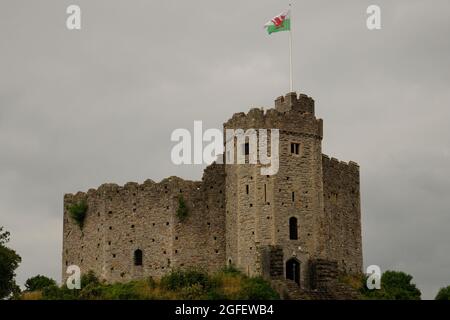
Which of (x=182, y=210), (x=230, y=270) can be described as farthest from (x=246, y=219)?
(x=182, y=210)

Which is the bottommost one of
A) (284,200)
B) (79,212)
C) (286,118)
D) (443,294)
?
(443,294)

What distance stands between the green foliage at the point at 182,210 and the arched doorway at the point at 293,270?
28.5 feet

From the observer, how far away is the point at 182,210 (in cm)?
7706

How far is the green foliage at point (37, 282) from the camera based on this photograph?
87.6m

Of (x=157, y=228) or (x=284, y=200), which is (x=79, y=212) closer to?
(x=157, y=228)

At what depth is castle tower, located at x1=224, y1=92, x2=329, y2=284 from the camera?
7188 centimetres

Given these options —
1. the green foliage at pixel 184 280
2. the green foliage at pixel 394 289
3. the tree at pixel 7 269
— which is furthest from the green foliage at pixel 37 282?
the green foliage at pixel 394 289

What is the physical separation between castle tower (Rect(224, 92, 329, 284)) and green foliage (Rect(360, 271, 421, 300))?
4.22 metres

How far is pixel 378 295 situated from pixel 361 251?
21.0ft

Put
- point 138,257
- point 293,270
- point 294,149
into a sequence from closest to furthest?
1. point 293,270
2. point 294,149
3. point 138,257

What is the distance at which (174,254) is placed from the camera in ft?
251

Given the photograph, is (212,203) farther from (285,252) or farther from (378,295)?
(378,295)

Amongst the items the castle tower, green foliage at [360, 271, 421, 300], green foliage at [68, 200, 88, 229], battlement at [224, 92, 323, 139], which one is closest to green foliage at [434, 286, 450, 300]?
green foliage at [360, 271, 421, 300]

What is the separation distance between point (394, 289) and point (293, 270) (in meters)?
8.88
